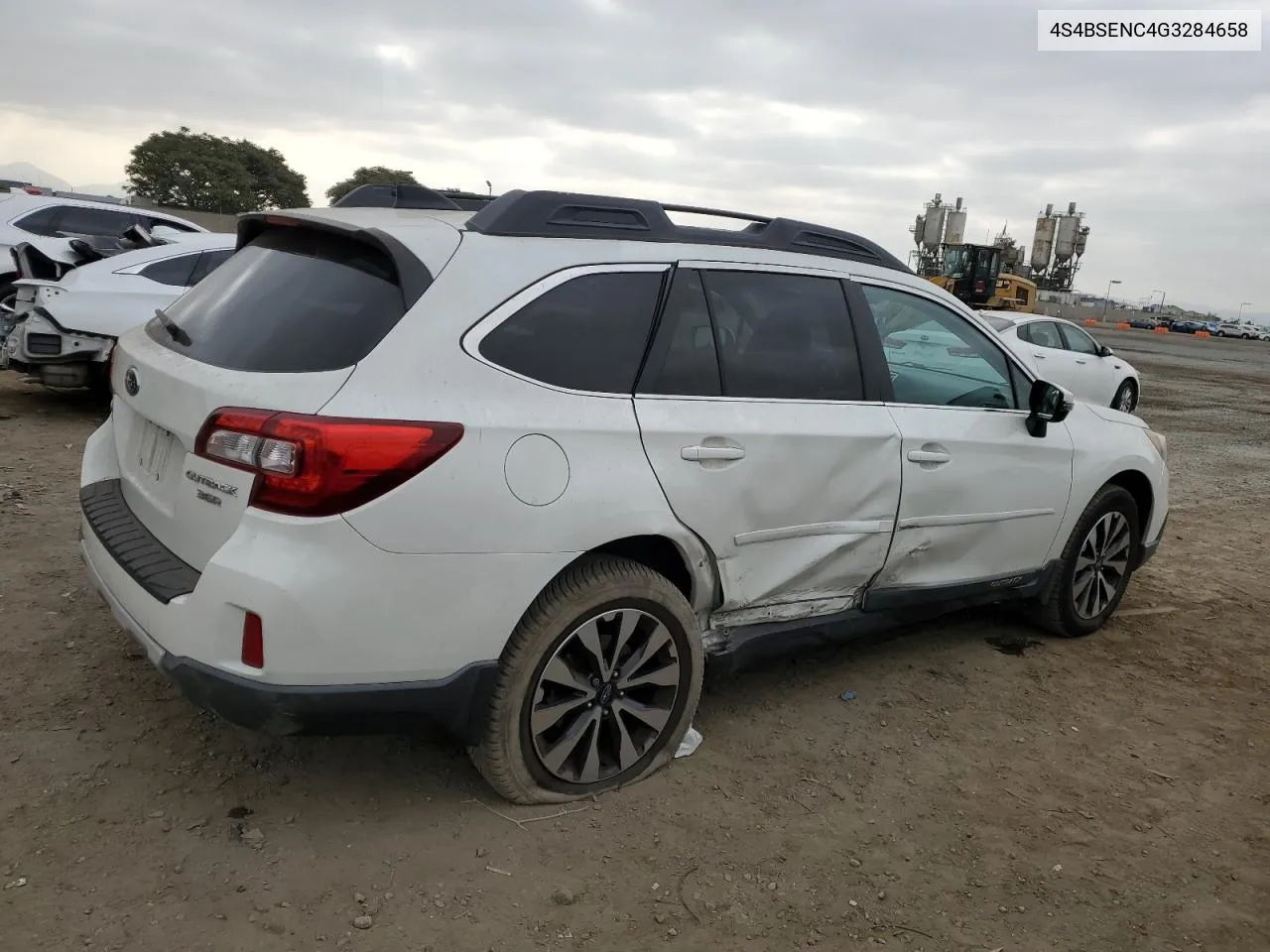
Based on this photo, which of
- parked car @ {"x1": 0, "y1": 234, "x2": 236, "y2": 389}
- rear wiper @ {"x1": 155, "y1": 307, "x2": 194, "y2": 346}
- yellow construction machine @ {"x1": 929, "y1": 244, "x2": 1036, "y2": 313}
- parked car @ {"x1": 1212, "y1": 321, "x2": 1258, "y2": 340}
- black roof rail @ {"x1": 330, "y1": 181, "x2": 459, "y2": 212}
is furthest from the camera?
parked car @ {"x1": 1212, "y1": 321, "x2": 1258, "y2": 340}

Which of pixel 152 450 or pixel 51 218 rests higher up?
pixel 51 218

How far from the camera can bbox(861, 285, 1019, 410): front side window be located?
378 cm

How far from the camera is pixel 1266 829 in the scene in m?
3.26

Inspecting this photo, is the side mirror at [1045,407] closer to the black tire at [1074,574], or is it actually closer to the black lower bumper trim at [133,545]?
the black tire at [1074,574]

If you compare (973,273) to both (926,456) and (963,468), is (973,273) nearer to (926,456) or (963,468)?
(963,468)

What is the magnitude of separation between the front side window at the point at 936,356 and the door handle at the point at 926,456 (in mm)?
206

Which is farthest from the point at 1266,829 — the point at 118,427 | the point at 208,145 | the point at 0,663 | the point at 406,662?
the point at 208,145

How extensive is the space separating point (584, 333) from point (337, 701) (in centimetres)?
124

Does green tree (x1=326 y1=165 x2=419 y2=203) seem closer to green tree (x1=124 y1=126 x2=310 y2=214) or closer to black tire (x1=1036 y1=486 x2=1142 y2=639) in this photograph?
green tree (x1=124 y1=126 x2=310 y2=214)

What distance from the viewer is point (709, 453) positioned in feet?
10.0

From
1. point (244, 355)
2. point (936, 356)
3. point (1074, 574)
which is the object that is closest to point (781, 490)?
point (936, 356)

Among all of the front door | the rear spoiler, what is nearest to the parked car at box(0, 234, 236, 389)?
the rear spoiler

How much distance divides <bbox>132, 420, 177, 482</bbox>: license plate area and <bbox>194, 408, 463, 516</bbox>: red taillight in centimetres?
43

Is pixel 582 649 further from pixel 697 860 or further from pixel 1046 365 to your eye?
pixel 1046 365
